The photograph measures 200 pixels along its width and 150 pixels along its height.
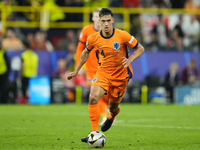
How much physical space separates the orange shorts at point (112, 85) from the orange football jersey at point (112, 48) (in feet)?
0.30

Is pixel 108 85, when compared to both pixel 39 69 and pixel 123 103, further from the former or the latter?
pixel 39 69

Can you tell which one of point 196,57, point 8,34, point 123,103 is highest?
point 8,34

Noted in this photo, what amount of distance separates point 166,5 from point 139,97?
21.7ft

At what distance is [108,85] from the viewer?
7.16 meters

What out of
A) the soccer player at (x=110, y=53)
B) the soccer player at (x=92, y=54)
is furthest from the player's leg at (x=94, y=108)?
the soccer player at (x=92, y=54)

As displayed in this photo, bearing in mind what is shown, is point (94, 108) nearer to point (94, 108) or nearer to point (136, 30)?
point (94, 108)

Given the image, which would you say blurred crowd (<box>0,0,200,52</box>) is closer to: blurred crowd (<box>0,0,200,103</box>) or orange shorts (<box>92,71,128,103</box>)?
blurred crowd (<box>0,0,200,103</box>)

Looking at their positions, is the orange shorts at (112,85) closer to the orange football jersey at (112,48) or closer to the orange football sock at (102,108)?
the orange football jersey at (112,48)

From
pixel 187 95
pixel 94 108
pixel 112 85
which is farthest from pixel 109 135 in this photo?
pixel 187 95

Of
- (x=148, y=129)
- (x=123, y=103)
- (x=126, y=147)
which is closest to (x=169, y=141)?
(x=126, y=147)

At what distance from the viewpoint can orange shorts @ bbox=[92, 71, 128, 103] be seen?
705cm

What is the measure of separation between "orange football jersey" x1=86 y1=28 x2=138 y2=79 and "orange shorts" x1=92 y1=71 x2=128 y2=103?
92mm

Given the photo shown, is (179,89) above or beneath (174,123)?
beneath

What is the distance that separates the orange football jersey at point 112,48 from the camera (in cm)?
716
